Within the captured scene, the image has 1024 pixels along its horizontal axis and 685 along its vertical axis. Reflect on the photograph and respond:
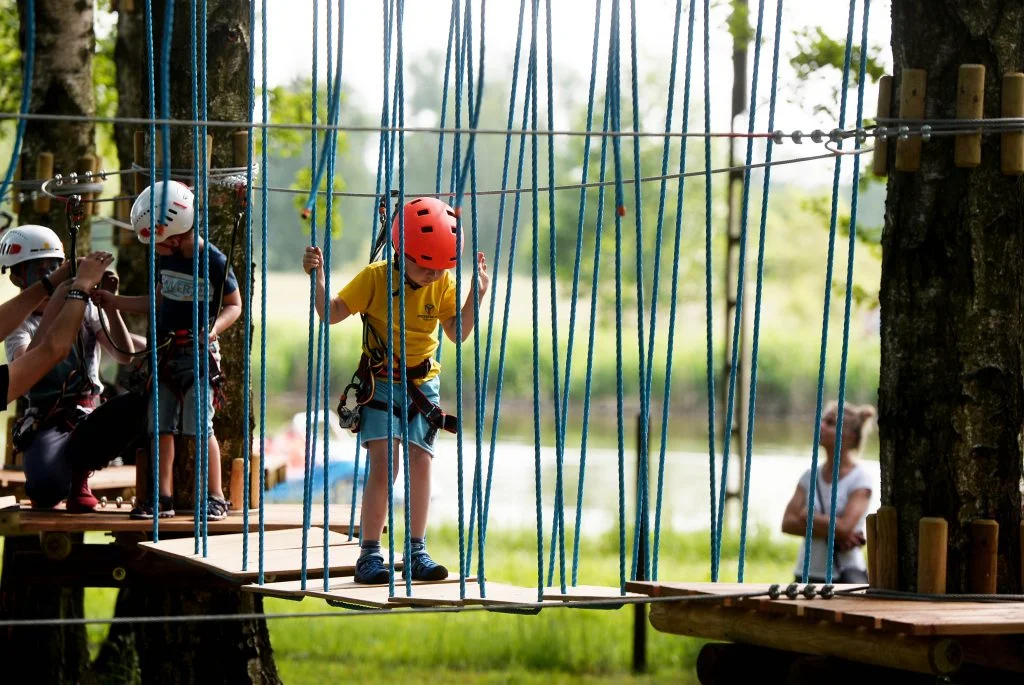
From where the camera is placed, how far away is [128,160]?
771cm

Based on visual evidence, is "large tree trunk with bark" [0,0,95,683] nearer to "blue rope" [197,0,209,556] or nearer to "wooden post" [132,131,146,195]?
"wooden post" [132,131,146,195]

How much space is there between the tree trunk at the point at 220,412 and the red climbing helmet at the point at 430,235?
1512mm

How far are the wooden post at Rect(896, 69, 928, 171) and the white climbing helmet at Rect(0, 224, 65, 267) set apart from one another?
3.00 m

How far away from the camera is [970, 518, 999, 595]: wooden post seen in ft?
12.9

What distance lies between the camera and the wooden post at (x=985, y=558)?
394 cm

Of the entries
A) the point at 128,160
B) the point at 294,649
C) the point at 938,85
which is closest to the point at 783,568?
the point at 294,649

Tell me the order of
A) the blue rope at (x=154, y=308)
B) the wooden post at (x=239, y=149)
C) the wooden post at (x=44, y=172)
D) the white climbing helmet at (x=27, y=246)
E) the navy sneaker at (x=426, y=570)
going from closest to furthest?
1. the blue rope at (x=154, y=308)
2. the navy sneaker at (x=426, y=570)
3. the white climbing helmet at (x=27, y=246)
4. the wooden post at (x=239, y=149)
5. the wooden post at (x=44, y=172)

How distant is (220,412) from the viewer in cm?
587

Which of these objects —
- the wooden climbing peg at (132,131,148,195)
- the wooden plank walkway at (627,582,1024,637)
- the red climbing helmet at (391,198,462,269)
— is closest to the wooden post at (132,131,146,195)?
the wooden climbing peg at (132,131,148,195)

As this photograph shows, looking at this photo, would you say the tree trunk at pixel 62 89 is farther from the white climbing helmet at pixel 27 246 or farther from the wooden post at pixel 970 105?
the wooden post at pixel 970 105

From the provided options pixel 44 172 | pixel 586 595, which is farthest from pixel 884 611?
pixel 44 172

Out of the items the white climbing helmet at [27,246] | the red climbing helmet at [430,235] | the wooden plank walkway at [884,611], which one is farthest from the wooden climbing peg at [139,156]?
the wooden plank walkway at [884,611]

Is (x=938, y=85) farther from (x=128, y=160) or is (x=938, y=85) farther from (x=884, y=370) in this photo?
(x=128, y=160)

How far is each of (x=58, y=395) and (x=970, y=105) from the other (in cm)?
333
